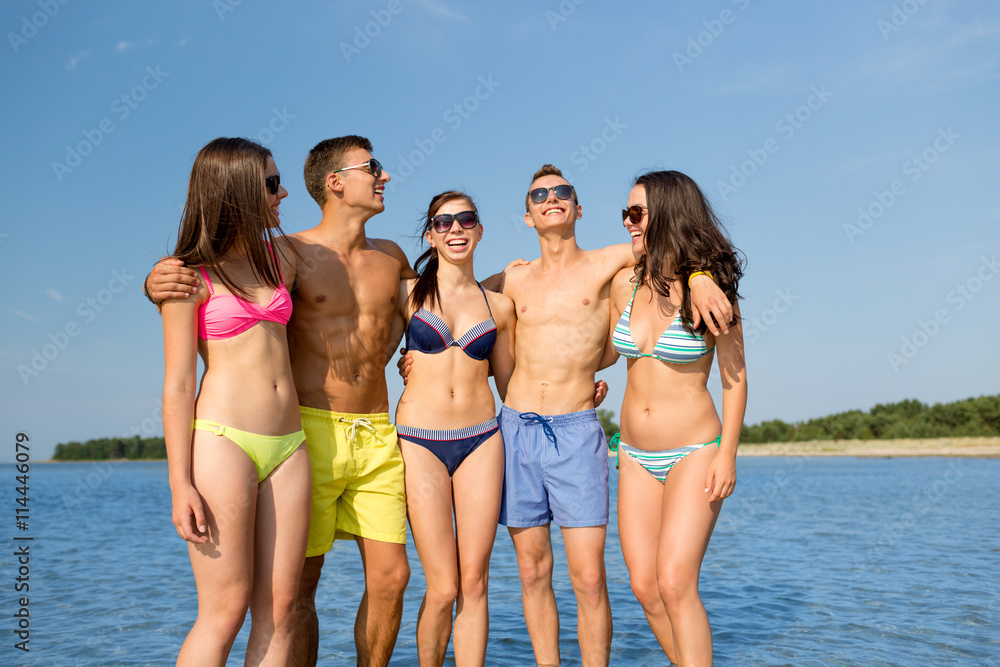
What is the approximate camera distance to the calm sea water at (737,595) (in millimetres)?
7027

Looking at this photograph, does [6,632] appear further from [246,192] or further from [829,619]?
[829,619]

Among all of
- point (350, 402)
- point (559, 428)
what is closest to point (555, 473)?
point (559, 428)

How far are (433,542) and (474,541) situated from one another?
29 centimetres

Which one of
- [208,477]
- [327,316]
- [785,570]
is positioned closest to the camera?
[208,477]

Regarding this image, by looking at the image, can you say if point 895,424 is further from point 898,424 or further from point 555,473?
point 555,473

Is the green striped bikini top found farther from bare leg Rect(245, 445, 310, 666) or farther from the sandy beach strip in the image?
the sandy beach strip

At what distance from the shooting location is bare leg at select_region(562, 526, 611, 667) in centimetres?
499

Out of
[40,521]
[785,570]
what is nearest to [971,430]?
[785,570]

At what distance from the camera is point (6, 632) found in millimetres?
7754

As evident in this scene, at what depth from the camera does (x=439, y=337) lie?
4949mm

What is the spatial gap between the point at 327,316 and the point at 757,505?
20863 millimetres

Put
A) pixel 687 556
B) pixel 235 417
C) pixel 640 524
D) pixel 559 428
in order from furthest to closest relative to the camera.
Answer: pixel 559 428
pixel 640 524
pixel 687 556
pixel 235 417

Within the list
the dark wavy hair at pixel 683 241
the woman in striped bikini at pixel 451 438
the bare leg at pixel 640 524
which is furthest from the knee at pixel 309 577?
the dark wavy hair at pixel 683 241

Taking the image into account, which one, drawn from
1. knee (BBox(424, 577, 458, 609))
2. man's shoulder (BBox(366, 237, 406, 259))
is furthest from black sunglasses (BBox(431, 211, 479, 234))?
knee (BBox(424, 577, 458, 609))
